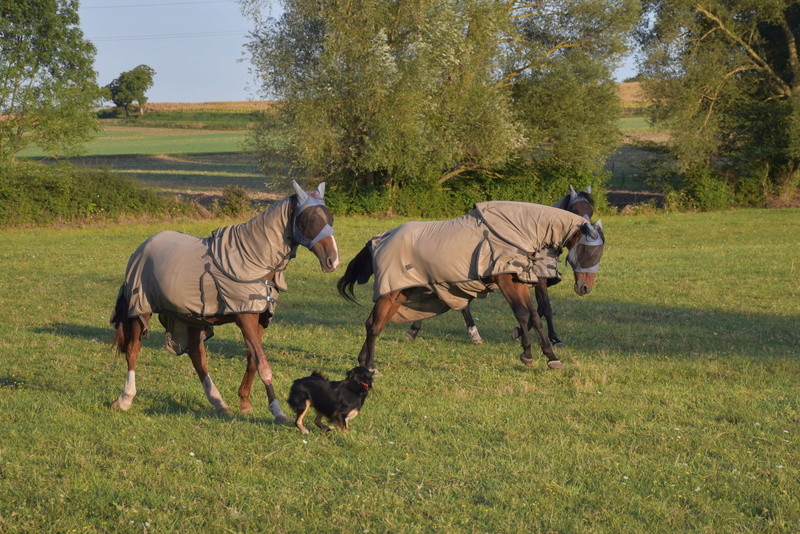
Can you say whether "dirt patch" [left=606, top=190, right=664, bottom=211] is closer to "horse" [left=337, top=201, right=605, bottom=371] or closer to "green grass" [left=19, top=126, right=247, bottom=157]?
"horse" [left=337, top=201, right=605, bottom=371]

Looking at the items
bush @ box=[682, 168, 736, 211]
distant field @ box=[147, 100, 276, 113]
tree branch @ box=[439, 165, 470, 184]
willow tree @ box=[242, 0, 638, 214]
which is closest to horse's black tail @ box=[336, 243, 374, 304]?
willow tree @ box=[242, 0, 638, 214]

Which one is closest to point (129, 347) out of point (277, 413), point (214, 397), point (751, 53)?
point (214, 397)

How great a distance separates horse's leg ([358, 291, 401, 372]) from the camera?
9.21 meters

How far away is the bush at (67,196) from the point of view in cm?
3012

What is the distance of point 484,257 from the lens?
9156mm

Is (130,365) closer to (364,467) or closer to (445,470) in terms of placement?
(364,467)

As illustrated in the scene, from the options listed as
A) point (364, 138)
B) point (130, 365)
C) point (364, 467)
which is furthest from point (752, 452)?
point (364, 138)

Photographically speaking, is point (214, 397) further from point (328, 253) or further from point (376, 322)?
point (376, 322)

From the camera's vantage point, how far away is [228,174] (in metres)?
53.7

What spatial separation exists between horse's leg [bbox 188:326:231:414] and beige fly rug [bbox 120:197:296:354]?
0.61 ft

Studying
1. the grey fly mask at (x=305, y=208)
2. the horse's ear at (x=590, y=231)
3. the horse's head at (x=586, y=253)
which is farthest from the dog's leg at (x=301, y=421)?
the horse's ear at (x=590, y=231)

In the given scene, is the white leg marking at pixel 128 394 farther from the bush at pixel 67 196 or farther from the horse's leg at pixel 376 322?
the bush at pixel 67 196

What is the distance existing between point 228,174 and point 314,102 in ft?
77.4

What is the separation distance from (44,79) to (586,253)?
1077 inches
